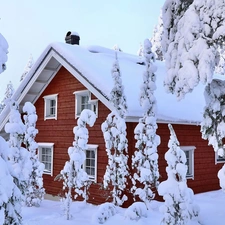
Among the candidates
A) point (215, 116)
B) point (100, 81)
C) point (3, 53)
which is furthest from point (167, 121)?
point (3, 53)

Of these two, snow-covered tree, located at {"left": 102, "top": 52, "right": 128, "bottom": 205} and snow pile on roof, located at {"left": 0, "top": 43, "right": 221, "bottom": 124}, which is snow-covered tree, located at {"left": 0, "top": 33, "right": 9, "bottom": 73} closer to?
snow-covered tree, located at {"left": 102, "top": 52, "right": 128, "bottom": 205}

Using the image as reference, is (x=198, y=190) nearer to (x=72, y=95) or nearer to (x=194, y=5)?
(x=72, y=95)

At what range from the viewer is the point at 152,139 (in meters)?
9.75

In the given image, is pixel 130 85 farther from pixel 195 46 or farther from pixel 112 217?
pixel 195 46

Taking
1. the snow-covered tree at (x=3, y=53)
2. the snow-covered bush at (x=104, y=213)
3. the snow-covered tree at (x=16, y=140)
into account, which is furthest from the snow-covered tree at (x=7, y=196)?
the snow-covered tree at (x=16, y=140)

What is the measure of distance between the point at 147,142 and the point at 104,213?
8.82 ft

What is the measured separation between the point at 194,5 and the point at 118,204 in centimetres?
675

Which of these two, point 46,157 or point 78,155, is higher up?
point 78,155

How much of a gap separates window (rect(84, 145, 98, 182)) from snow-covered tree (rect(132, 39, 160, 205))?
2.60 m

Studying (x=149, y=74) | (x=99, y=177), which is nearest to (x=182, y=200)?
(x=149, y=74)

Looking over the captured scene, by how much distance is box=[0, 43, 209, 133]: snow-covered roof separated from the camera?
11.1 m

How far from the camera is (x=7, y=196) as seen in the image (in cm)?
345

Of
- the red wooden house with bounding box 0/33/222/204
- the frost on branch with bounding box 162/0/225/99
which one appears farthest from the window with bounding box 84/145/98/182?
the frost on branch with bounding box 162/0/225/99

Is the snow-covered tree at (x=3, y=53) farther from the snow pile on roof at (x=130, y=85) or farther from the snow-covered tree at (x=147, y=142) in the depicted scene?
the snow pile on roof at (x=130, y=85)
